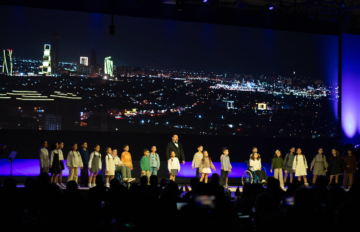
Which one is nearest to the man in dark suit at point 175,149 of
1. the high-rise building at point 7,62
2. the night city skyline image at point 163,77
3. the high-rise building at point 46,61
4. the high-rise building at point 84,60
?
the night city skyline image at point 163,77

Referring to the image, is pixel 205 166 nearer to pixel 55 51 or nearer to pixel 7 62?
pixel 55 51

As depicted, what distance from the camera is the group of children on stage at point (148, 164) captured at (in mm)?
12195

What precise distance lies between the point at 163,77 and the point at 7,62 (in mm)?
5959

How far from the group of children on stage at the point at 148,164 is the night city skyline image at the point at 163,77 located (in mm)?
2263

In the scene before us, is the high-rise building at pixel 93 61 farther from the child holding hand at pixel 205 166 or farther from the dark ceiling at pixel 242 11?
the child holding hand at pixel 205 166

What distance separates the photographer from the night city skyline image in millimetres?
14469

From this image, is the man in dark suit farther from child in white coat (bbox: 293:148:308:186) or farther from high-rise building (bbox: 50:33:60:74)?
high-rise building (bbox: 50:33:60:74)

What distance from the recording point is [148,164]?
1302cm

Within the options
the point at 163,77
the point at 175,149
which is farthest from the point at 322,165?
the point at 163,77

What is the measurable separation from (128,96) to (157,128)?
172 centimetres

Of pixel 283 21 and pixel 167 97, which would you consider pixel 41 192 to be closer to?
pixel 167 97

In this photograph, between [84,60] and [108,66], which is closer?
[84,60]

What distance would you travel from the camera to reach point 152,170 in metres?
13.2

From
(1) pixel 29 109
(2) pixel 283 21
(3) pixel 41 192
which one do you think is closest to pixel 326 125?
(2) pixel 283 21
